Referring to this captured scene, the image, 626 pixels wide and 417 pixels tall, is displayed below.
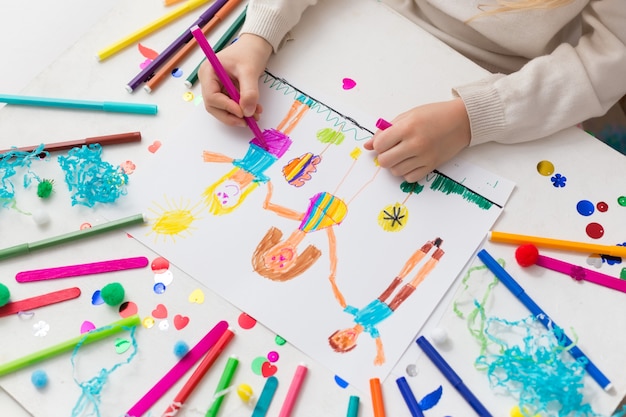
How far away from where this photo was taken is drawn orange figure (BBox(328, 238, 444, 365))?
66cm

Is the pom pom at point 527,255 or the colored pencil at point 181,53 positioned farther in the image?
the colored pencil at point 181,53

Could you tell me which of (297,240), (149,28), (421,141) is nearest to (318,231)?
(297,240)

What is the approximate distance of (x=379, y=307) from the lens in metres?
0.68

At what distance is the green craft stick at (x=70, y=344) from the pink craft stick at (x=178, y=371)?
69mm

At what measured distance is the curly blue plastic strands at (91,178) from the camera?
2.41ft

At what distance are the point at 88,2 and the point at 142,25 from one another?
45 cm

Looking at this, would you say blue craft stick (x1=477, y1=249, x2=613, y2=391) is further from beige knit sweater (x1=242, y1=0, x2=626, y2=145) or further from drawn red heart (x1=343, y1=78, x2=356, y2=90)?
drawn red heart (x1=343, y1=78, x2=356, y2=90)

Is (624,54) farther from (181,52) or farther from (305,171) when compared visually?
(181,52)

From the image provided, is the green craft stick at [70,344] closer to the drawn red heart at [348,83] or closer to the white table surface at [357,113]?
the white table surface at [357,113]

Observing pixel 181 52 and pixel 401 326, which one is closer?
pixel 401 326

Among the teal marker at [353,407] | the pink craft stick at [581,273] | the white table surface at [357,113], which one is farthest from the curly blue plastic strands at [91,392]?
the pink craft stick at [581,273]

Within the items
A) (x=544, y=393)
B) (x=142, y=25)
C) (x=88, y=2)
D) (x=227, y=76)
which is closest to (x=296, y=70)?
(x=227, y=76)

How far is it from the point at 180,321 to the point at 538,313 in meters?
0.39

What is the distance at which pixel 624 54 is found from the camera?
775 mm
